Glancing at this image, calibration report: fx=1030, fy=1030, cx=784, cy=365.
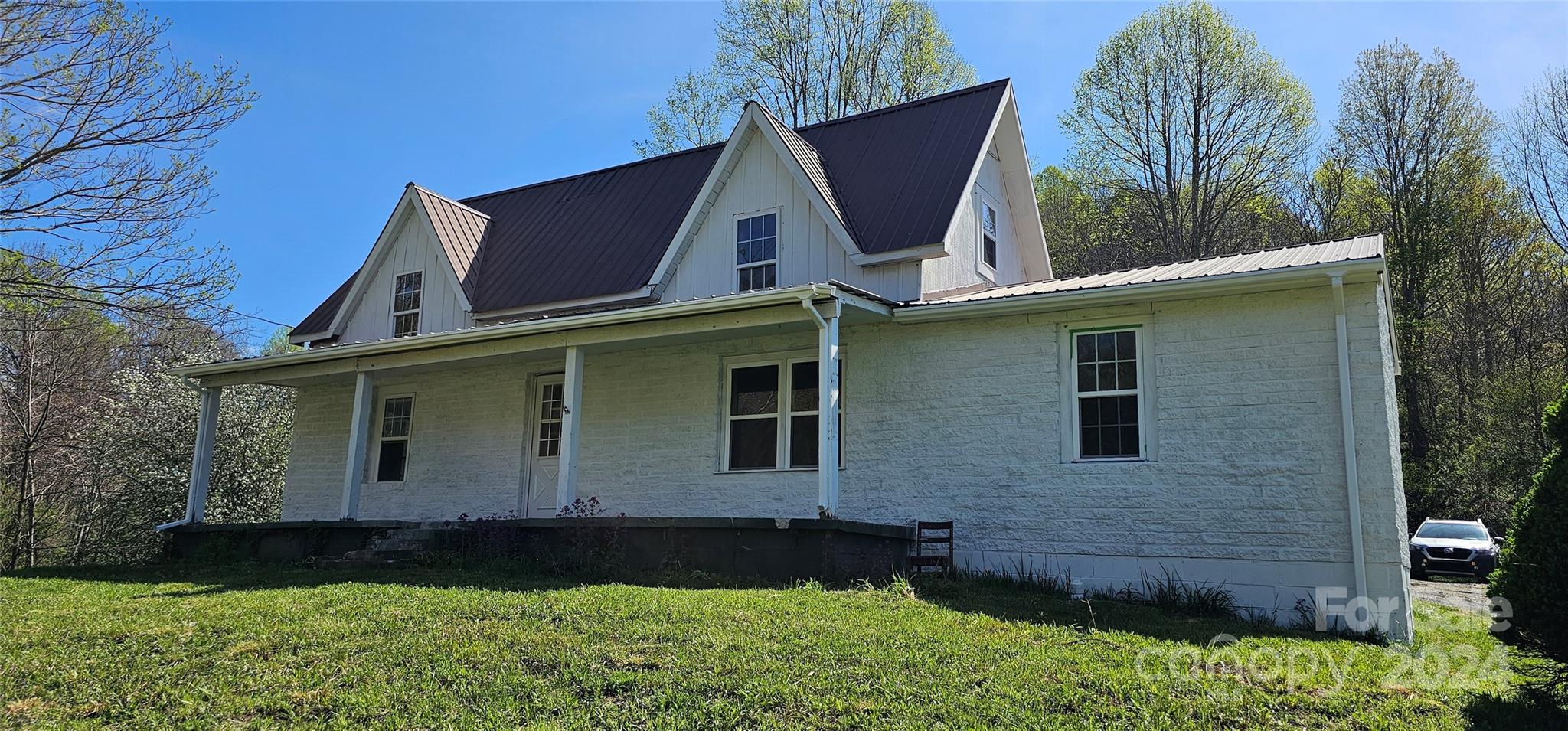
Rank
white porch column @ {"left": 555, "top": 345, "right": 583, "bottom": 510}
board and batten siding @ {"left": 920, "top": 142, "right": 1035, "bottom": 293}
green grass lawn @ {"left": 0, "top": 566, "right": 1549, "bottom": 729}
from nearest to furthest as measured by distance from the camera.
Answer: green grass lawn @ {"left": 0, "top": 566, "right": 1549, "bottom": 729} < white porch column @ {"left": 555, "top": 345, "right": 583, "bottom": 510} < board and batten siding @ {"left": 920, "top": 142, "right": 1035, "bottom": 293}

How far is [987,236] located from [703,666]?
10.6 metres

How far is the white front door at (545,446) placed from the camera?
15094mm

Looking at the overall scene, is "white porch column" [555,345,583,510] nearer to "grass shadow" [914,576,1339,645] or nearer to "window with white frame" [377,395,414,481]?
"grass shadow" [914,576,1339,645]

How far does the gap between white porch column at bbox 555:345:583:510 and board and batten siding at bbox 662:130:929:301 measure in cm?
228

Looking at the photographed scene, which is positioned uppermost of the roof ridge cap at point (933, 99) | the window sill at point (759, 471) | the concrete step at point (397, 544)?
the roof ridge cap at point (933, 99)

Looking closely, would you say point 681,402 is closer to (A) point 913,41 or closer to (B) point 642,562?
(B) point 642,562

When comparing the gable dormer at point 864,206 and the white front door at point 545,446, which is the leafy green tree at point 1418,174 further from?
the white front door at point 545,446

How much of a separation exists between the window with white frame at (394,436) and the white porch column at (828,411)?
8.42 meters

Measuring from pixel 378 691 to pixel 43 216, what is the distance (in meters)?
9.71

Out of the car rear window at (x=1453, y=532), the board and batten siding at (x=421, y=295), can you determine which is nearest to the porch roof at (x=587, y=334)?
the board and batten siding at (x=421, y=295)

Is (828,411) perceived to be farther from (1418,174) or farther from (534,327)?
(1418,174)

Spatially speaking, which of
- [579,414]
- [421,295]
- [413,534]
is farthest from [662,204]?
[413,534]

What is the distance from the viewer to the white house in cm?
996

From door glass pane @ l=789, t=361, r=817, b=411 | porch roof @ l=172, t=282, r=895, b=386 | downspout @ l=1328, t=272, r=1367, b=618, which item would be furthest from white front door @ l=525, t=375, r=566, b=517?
downspout @ l=1328, t=272, r=1367, b=618
